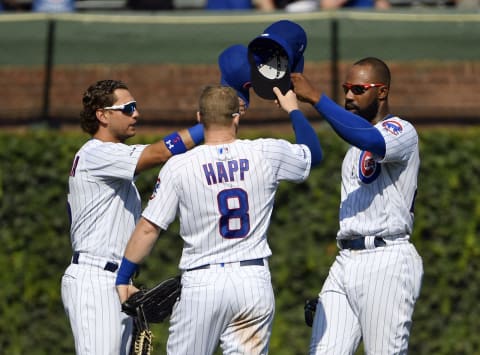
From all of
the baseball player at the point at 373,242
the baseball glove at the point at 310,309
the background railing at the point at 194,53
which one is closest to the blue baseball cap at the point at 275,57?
the baseball player at the point at 373,242

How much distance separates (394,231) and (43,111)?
16.6 ft

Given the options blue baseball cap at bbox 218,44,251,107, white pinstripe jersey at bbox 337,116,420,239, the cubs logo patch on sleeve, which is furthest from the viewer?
blue baseball cap at bbox 218,44,251,107

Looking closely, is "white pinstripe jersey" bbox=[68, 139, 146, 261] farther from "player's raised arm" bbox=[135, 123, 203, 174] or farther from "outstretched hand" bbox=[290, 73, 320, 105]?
"outstretched hand" bbox=[290, 73, 320, 105]

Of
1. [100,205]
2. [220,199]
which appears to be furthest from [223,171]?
[100,205]

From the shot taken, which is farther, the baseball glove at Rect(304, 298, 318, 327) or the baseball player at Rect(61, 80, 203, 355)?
the baseball glove at Rect(304, 298, 318, 327)

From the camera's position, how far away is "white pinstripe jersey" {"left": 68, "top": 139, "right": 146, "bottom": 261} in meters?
7.21

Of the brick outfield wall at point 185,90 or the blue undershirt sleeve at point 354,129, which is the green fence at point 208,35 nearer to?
the brick outfield wall at point 185,90

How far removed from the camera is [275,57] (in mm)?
6789

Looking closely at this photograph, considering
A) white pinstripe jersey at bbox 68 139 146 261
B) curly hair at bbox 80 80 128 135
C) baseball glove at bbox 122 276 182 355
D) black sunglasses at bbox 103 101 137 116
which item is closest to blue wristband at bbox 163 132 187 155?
white pinstripe jersey at bbox 68 139 146 261

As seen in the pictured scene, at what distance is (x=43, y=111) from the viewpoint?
11039mm

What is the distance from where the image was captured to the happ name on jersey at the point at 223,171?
6.52 metres

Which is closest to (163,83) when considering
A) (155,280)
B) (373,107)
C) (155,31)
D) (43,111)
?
(155,31)

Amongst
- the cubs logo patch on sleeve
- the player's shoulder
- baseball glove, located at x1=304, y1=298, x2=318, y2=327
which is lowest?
baseball glove, located at x1=304, y1=298, x2=318, y2=327

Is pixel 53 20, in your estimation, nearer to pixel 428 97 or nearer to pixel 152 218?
pixel 428 97
